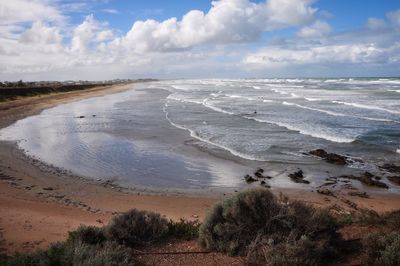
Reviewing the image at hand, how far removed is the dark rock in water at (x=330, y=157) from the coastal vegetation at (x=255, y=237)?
890 centimetres

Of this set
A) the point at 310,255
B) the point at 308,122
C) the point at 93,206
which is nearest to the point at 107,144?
the point at 93,206

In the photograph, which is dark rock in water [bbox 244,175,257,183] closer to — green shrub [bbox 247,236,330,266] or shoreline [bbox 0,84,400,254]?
shoreline [bbox 0,84,400,254]

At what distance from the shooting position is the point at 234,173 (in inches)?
572

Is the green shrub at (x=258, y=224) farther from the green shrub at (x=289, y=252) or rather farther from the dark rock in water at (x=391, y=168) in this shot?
the dark rock in water at (x=391, y=168)

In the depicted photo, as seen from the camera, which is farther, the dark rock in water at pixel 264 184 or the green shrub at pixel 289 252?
the dark rock in water at pixel 264 184

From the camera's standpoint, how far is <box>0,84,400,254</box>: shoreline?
28.2 ft

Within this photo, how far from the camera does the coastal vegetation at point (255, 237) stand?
219 inches

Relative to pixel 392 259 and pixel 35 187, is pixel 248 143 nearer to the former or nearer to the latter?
pixel 35 187

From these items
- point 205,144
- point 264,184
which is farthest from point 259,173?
point 205,144

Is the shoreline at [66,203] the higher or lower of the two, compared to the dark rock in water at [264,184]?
higher

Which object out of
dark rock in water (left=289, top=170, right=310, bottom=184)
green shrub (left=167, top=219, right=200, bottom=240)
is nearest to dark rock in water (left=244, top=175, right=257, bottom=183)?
dark rock in water (left=289, top=170, right=310, bottom=184)

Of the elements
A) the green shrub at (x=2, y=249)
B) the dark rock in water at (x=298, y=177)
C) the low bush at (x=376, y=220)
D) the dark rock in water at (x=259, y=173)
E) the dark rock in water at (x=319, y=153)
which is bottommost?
the dark rock in water at (x=298, y=177)


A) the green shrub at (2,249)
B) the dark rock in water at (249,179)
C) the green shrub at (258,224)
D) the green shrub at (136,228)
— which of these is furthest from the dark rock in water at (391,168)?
the green shrub at (2,249)

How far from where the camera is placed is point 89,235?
21.8 feet
